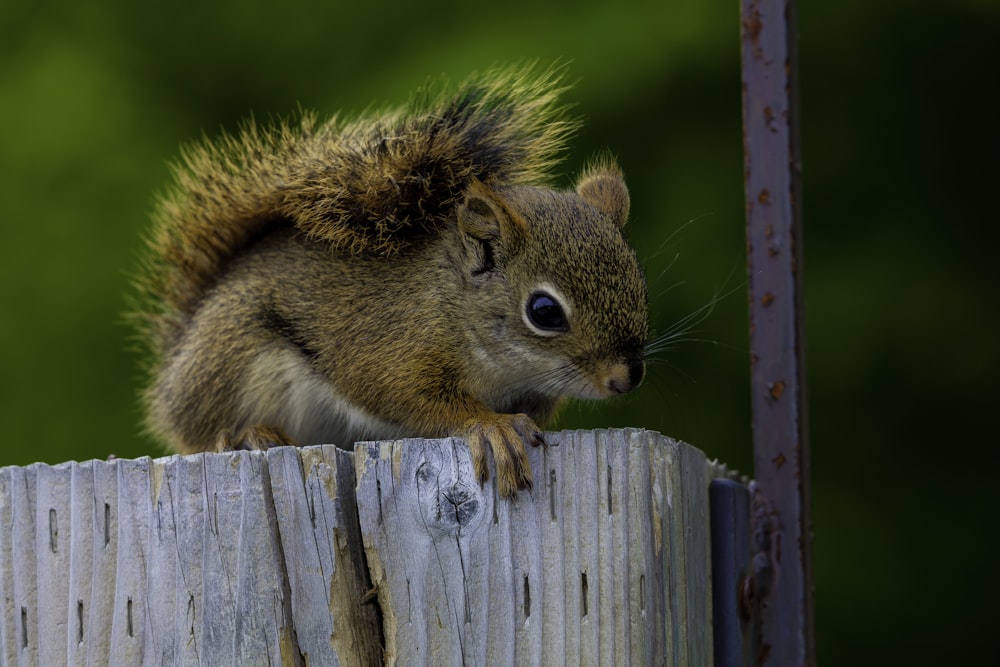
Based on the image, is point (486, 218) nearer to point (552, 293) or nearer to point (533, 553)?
point (552, 293)

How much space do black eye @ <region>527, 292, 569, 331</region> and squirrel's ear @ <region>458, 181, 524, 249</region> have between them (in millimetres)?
125

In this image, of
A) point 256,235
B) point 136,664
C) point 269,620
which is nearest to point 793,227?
point 269,620

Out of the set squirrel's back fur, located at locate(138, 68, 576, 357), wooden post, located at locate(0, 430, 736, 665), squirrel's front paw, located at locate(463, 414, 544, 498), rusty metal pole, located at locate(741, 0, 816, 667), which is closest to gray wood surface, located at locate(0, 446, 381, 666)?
wooden post, located at locate(0, 430, 736, 665)

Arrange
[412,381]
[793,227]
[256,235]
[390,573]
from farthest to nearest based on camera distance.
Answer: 1. [256,235]
2. [412,381]
3. [793,227]
4. [390,573]

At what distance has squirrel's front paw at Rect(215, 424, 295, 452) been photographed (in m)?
2.42

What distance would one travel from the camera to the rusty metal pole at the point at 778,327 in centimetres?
188

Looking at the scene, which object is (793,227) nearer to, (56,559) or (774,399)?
(774,399)

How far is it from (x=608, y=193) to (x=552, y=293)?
0.36 meters

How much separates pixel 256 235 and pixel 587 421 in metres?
1.40

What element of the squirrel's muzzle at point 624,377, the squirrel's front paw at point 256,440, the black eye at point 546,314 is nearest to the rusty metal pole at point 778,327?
the squirrel's muzzle at point 624,377

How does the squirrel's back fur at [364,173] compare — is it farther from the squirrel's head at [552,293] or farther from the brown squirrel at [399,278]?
the squirrel's head at [552,293]

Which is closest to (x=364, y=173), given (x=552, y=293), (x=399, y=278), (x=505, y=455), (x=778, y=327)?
(x=399, y=278)

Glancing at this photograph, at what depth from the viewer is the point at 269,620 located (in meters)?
1.49

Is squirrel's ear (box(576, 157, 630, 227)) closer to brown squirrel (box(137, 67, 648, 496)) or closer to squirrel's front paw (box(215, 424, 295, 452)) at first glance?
brown squirrel (box(137, 67, 648, 496))
